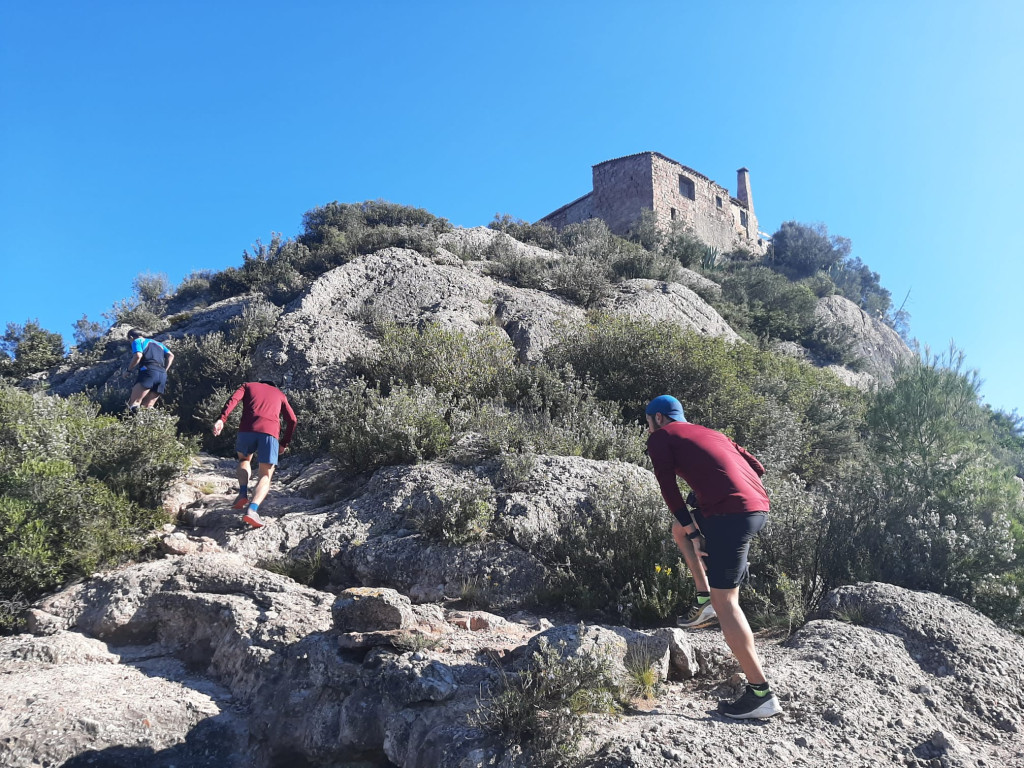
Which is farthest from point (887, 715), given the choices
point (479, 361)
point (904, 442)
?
point (479, 361)

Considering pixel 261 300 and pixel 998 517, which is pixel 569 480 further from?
pixel 261 300

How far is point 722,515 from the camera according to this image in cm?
372

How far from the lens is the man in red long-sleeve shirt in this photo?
664cm

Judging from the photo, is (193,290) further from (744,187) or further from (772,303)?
(744,187)

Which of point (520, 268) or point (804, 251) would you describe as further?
point (804, 251)

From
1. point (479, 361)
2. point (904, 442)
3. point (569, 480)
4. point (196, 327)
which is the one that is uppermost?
point (196, 327)

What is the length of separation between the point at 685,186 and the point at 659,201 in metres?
3.26

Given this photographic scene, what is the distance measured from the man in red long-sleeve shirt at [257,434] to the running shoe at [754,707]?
14.8 ft

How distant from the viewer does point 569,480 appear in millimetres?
6727

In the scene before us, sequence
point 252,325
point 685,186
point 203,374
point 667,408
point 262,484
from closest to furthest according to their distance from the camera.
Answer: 1. point 667,408
2. point 262,484
3. point 203,374
4. point 252,325
5. point 685,186

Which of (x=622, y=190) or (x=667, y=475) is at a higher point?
(x=622, y=190)

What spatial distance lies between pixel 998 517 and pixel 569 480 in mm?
3476

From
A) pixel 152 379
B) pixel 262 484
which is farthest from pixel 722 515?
pixel 152 379

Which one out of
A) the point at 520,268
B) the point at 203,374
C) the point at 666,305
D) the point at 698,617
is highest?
the point at 520,268
